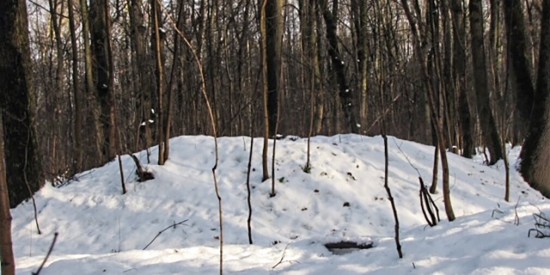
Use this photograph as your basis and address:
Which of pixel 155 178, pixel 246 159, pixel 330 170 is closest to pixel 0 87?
pixel 155 178

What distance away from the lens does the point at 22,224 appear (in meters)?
6.34

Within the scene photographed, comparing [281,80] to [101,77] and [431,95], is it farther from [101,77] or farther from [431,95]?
[101,77]

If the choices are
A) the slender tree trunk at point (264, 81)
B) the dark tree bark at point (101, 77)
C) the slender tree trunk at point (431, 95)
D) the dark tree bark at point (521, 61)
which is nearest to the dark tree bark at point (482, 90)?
the dark tree bark at point (521, 61)

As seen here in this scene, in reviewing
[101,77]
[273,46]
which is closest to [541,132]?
[273,46]

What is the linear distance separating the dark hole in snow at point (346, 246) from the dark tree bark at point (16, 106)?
4.66 meters

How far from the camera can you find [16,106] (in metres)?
6.79

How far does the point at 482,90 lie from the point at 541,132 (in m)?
2.08

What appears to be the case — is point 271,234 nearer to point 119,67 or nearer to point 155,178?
point 155,178

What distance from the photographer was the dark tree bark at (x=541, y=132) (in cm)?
735

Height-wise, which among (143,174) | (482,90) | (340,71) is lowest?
(143,174)

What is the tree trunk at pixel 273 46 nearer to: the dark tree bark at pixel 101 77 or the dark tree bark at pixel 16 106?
the dark tree bark at pixel 101 77

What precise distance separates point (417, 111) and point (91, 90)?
14.7 m

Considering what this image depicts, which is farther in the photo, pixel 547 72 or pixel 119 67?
pixel 119 67

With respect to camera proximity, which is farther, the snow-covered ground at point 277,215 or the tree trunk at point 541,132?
the tree trunk at point 541,132
